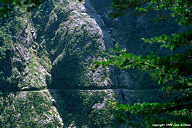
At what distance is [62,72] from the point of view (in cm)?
1474

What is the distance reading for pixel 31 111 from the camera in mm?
12188

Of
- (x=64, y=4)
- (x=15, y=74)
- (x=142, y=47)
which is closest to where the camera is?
(x=15, y=74)

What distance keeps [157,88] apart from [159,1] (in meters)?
12.2

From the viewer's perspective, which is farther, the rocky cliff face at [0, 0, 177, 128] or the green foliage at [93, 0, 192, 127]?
the rocky cliff face at [0, 0, 177, 128]

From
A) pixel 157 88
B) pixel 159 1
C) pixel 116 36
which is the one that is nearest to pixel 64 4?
pixel 116 36

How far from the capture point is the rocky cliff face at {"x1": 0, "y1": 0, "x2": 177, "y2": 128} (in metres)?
12.2

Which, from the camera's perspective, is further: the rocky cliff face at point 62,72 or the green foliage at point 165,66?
the rocky cliff face at point 62,72

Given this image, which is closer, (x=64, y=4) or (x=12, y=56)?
(x=12, y=56)

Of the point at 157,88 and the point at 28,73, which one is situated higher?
the point at 28,73

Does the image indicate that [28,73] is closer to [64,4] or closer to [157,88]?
[64,4]

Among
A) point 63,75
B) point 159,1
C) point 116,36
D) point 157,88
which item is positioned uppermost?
point 116,36

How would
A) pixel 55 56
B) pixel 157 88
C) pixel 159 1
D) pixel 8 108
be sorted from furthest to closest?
pixel 55 56, pixel 157 88, pixel 8 108, pixel 159 1

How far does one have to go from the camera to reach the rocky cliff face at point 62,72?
12.2 m

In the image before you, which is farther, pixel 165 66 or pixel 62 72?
pixel 62 72
